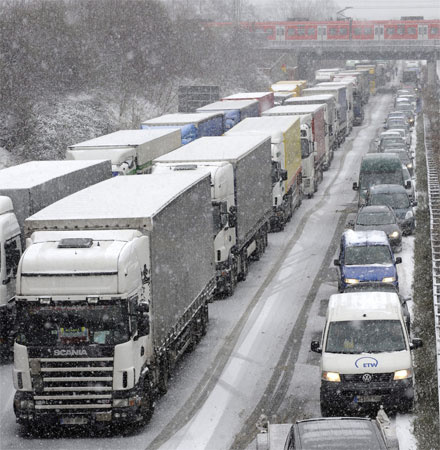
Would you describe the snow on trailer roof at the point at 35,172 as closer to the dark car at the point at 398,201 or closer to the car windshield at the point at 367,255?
the car windshield at the point at 367,255

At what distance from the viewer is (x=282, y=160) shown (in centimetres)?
3284

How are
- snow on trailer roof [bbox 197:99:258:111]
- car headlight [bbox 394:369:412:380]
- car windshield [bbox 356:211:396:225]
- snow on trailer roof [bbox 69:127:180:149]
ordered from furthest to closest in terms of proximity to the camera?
snow on trailer roof [bbox 197:99:258:111] < car windshield [bbox 356:211:396:225] < snow on trailer roof [bbox 69:127:180:149] < car headlight [bbox 394:369:412:380]

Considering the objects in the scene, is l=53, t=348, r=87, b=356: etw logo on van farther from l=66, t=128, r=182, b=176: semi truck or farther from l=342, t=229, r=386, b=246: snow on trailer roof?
l=66, t=128, r=182, b=176: semi truck

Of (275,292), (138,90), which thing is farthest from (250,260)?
(138,90)

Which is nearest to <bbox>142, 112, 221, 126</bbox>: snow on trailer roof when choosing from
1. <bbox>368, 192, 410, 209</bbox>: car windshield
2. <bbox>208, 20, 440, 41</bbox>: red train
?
<bbox>368, 192, 410, 209</bbox>: car windshield

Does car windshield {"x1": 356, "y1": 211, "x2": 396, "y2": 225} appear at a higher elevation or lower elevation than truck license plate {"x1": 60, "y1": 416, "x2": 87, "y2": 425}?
lower

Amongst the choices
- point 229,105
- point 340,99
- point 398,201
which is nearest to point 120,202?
point 398,201

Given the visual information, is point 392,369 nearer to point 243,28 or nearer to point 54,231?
point 54,231

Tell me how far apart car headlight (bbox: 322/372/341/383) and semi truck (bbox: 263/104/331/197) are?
2472 cm

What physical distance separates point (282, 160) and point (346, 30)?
248ft

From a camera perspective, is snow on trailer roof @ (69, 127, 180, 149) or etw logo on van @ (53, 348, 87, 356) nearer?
etw logo on van @ (53, 348, 87, 356)

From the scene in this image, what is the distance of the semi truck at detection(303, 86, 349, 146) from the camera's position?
5922cm

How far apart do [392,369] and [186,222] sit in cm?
497

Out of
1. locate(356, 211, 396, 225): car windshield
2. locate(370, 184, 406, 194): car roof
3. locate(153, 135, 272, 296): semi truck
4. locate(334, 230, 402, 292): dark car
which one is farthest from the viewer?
locate(370, 184, 406, 194): car roof
